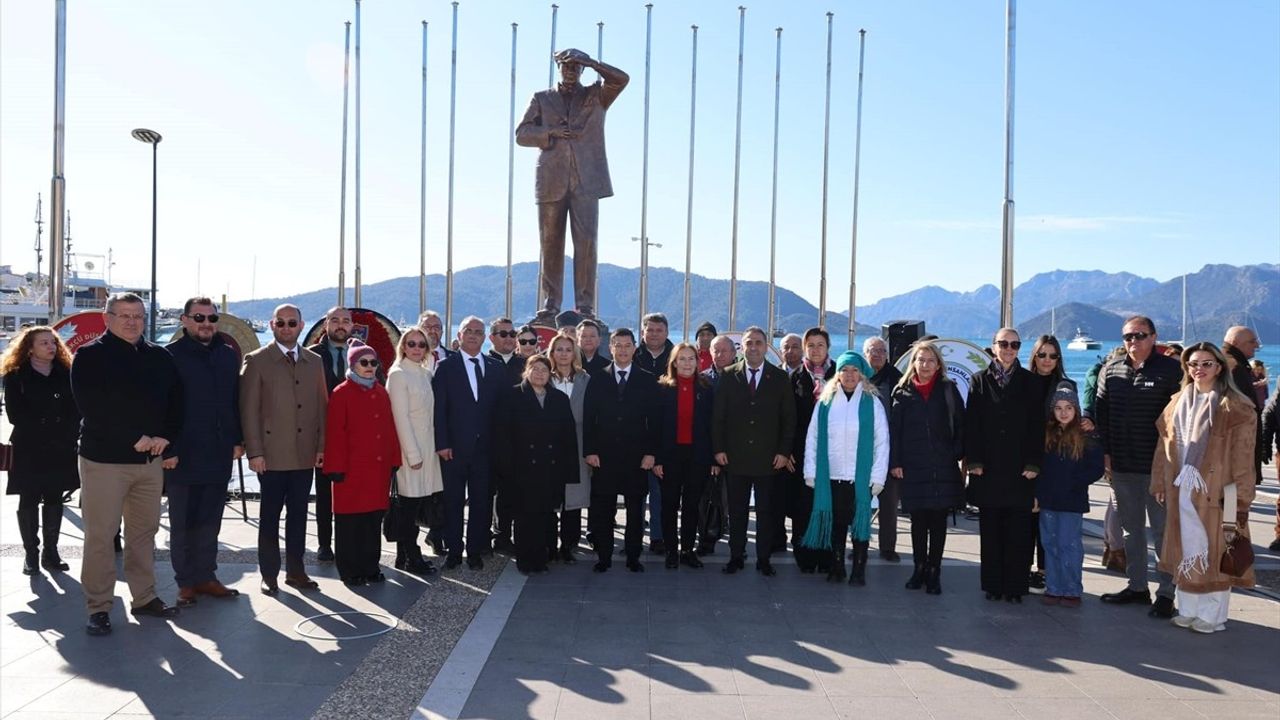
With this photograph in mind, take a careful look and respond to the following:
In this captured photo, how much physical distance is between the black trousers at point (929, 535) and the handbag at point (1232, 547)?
5.43 feet

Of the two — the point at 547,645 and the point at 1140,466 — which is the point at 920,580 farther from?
the point at 547,645

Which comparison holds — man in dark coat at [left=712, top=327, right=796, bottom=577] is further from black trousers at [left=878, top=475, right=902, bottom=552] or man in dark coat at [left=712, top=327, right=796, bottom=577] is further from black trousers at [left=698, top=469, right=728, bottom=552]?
black trousers at [left=878, top=475, right=902, bottom=552]

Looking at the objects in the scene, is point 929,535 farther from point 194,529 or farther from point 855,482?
point 194,529

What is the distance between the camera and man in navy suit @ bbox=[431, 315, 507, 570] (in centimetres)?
678

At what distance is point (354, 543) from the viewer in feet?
20.9

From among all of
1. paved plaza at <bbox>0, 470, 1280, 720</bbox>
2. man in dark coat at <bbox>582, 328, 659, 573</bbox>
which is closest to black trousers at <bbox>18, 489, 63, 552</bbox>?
paved plaza at <bbox>0, 470, 1280, 720</bbox>

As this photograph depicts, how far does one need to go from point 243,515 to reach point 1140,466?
7722 millimetres

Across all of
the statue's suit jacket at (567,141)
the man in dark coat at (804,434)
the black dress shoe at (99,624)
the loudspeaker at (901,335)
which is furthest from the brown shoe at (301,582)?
the loudspeaker at (901,335)

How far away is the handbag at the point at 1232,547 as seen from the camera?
5547 millimetres

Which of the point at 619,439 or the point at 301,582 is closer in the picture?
the point at 301,582

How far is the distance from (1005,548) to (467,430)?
3949 millimetres

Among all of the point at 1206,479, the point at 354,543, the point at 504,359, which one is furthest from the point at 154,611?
the point at 1206,479

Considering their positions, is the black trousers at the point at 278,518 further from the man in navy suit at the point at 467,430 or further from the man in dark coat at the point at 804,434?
the man in dark coat at the point at 804,434

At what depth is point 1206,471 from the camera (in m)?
5.57
